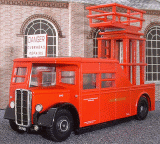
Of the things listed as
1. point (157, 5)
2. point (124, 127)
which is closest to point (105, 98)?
point (124, 127)

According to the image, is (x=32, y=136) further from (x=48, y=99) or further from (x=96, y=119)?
(x=96, y=119)

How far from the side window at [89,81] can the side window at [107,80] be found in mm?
278

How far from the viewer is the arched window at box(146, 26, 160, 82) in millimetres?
15539

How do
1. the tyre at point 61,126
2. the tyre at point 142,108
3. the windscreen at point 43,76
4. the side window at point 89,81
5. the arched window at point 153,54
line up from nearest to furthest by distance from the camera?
the tyre at point 61,126 < the windscreen at point 43,76 < the side window at point 89,81 < the tyre at point 142,108 < the arched window at point 153,54

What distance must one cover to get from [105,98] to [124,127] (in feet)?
3.80

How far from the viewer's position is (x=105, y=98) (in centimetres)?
771

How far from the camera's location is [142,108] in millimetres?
9305

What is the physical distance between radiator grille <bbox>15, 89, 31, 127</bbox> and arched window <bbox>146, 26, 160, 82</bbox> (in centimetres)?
1030

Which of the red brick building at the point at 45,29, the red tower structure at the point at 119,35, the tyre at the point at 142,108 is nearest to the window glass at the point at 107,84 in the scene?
the red tower structure at the point at 119,35

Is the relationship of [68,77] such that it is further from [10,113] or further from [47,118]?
[10,113]

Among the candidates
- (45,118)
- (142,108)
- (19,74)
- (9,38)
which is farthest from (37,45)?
(9,38)

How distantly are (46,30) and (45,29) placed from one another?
7 centimetres

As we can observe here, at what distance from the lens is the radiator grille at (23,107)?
6.60 m

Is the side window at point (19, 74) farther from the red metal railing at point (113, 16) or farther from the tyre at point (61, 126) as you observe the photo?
the red metal railing at point (113, 16)
